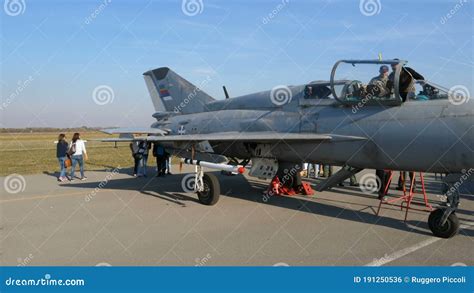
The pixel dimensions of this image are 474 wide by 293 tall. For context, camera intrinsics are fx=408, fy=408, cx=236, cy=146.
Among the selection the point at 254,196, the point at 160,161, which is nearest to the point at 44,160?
the point at 160,161

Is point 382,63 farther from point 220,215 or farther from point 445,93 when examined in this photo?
point 220,215

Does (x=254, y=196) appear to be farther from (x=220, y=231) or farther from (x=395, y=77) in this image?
(x=395, y=77)

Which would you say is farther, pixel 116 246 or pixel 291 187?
pixel 291 187

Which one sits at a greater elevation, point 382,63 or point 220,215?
point 382,63

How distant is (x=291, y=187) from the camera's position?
38.3 feet

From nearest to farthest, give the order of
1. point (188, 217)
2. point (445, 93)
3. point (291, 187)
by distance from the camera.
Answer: point (445, 93) < point (188, 217) < point (291, 187)

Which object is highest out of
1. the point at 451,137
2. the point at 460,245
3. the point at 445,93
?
the point at 445,93

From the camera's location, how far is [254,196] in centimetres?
1127

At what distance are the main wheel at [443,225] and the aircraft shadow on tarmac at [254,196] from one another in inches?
8.8

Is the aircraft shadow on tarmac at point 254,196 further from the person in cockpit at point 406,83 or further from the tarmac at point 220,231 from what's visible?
the person in cockpit at point 406,83

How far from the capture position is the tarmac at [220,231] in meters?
5.86
